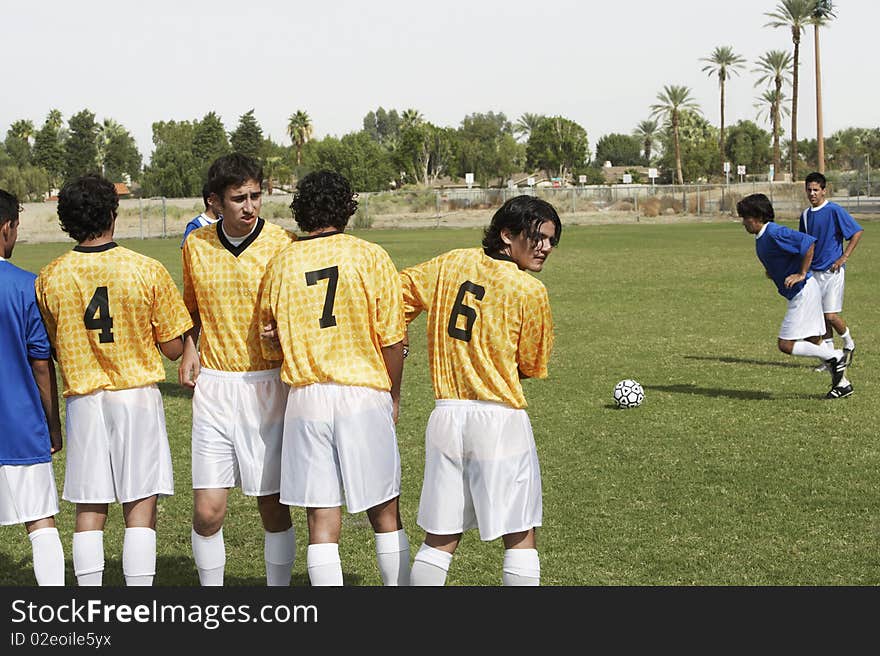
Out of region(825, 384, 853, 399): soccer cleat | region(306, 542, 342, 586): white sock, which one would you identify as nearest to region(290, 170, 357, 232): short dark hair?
region(306, 542, 342, 586): white sock

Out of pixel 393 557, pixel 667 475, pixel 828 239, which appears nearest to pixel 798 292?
pixel 828 239

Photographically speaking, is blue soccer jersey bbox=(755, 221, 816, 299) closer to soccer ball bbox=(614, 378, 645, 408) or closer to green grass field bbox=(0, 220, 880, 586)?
green grass field bbox=(0, 220, 880, 586)

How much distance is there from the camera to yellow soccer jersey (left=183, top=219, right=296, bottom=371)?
4.95 metres

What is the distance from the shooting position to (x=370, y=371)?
4711 millimetres

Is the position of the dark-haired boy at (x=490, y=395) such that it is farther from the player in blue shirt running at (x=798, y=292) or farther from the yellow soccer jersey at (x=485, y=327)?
the player in blue shirt running at (x=798, y=292)

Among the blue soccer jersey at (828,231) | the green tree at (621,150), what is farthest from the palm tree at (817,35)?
the green tree at (621,150)

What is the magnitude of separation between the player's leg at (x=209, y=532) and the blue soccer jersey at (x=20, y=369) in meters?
0.74

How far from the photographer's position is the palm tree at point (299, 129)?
122 metres

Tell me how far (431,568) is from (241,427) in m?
1.10

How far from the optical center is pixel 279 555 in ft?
16.9

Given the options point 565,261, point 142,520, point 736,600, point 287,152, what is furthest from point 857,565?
point 287,152

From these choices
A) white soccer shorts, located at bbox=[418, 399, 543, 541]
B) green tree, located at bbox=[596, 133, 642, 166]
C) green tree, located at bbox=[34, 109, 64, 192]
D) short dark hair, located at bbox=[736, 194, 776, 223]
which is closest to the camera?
white soccer shorts, located at bbox=[418, 399, 543, 541]

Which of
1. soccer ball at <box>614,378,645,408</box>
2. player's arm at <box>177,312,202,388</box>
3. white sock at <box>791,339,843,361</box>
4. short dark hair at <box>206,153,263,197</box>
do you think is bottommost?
soccer ball at <box>614,378,645,408</box>

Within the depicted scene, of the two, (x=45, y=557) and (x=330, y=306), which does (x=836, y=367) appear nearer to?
(x=330, y=306)
